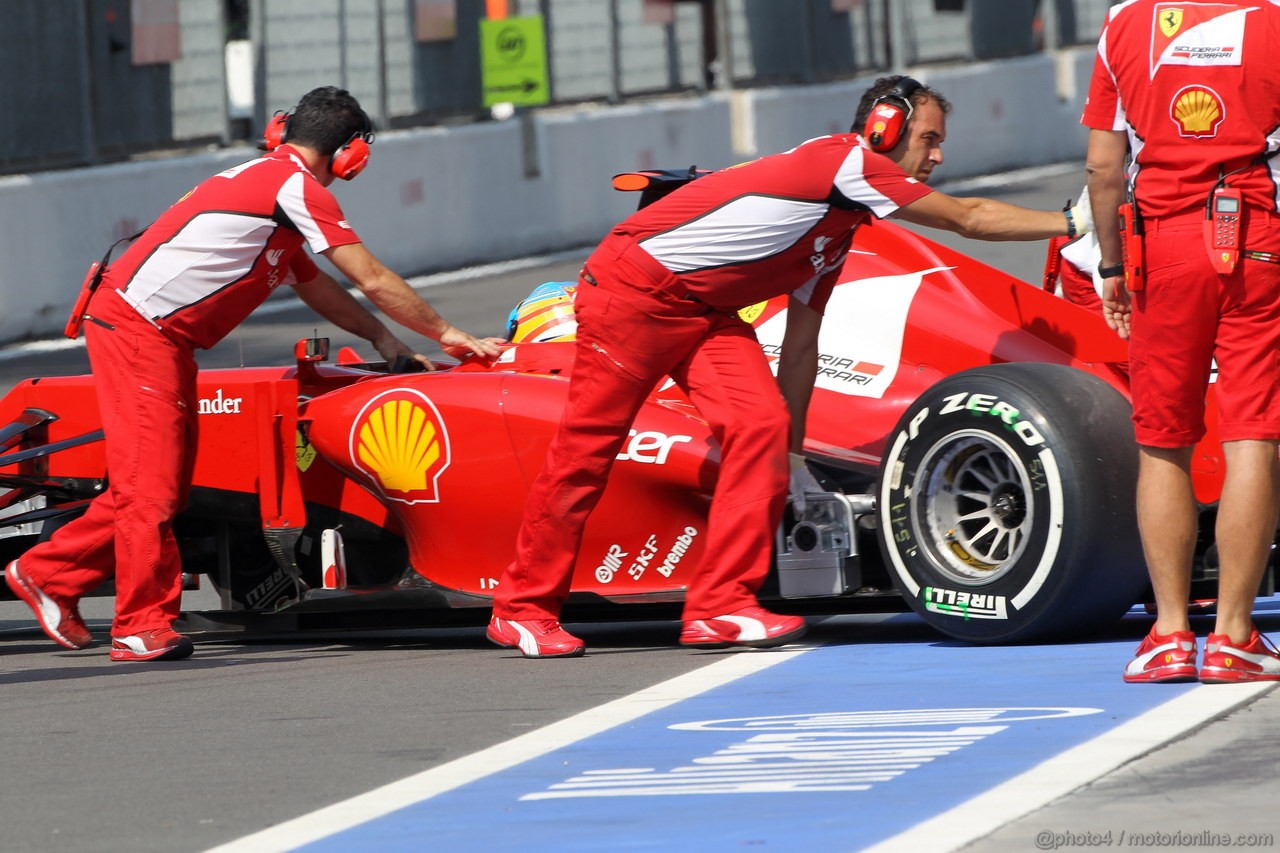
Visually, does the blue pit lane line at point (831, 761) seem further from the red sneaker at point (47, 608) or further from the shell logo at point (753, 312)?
the red sneaker at point (47, 608)

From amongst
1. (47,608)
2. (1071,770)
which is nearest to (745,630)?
(1071,770)

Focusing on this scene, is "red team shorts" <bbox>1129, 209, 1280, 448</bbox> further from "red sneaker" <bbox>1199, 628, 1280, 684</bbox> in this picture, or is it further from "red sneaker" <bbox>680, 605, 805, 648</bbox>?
"red sneaker" <bbox>680, 605, 805, 648</bbox>

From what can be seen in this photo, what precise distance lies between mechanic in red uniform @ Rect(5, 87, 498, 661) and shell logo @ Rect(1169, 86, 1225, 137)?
219cm

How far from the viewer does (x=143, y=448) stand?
6.84 m

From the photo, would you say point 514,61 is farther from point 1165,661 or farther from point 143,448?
point 1165,661

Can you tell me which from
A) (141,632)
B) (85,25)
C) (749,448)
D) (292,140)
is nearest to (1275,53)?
(749,448)

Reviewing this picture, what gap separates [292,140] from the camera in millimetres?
7000

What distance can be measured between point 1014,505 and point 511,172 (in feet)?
48.6

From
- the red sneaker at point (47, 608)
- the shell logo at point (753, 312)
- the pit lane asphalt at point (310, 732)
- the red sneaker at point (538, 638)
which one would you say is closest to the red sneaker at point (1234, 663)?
the pit lane asphalt at point (310, 732)

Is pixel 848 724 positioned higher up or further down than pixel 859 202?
further down

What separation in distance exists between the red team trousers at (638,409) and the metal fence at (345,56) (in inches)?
412

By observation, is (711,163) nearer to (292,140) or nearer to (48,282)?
(48,282)

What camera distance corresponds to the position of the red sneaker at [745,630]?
6336 mm

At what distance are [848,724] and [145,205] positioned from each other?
493 inches
